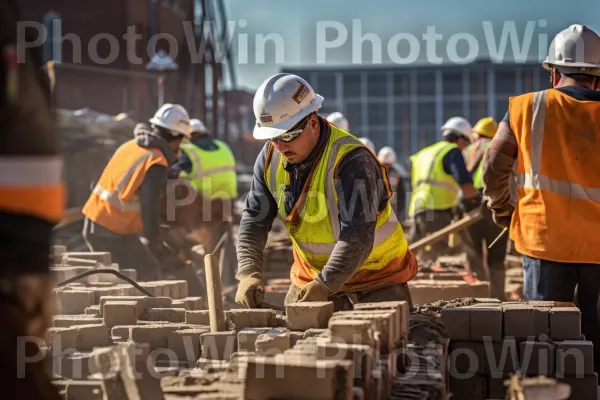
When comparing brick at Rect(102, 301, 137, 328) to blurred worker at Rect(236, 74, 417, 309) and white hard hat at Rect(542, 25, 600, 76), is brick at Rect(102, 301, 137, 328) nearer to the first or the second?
blurred worker at Rect(236, 74, 417, 309)

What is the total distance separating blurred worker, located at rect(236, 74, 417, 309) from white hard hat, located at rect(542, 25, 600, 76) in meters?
1.27

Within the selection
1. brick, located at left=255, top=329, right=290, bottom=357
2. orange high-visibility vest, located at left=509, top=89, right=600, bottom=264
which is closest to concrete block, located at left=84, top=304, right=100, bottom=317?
brick, located at left=255, top=329, right=290, bottom=357

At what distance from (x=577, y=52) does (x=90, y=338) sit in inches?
124

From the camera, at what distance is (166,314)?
6551mm

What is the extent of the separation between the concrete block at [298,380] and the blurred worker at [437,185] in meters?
8.96

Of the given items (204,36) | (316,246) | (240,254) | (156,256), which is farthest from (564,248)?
(204,36)

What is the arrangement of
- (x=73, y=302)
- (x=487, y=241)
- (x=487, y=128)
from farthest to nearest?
(x=487, y=128) < (x=487, y=241) < (x=73, y=302)

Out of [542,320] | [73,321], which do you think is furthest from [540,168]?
[73,321]

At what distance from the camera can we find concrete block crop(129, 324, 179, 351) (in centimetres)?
589

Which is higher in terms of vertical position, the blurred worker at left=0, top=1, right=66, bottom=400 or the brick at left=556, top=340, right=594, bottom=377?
the blurred worker at left=0, top=1, right=66, bottom=400

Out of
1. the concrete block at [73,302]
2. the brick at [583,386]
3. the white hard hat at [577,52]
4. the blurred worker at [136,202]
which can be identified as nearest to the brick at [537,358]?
the brick at [583,386]

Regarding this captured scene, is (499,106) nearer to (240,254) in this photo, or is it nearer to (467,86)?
(467,86)

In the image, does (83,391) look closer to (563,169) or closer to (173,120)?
(563,169)

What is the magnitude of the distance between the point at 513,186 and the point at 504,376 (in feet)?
3.96
